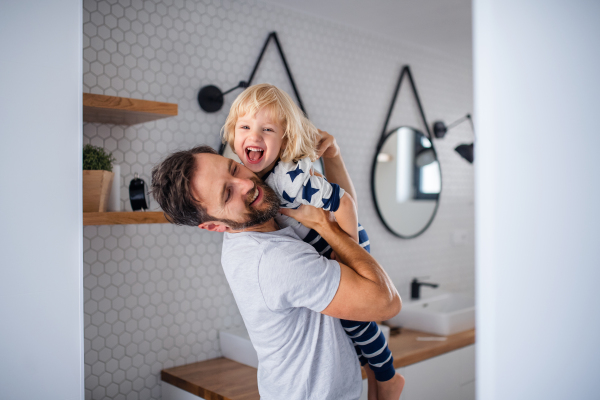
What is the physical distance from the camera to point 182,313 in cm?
197

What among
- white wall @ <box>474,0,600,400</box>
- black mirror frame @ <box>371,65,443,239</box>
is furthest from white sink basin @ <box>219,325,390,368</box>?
white wall @ <box>474,0,600,400</box>

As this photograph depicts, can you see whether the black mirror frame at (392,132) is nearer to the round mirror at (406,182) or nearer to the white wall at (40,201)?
the round mirror at (406,182)

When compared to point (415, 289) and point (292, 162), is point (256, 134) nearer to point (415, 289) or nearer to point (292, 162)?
point (292, 162)

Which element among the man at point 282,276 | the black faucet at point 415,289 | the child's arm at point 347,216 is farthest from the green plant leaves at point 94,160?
the black faucet at point 415,289

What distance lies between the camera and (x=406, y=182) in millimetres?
2887

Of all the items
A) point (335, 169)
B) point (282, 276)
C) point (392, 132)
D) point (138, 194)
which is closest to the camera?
point (282, 276)

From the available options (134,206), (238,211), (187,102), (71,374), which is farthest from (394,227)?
(71,374)

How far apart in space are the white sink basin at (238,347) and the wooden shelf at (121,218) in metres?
0.71

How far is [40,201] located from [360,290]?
82cm

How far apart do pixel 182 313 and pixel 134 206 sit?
0.61 meters

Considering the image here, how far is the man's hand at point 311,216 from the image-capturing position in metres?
1.20

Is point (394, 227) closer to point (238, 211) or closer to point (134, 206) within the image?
point (134, 206)

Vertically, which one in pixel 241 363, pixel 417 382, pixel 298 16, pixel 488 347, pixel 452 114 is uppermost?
pixel 298 16

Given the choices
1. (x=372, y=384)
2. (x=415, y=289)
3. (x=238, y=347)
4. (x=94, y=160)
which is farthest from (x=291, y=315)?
(x=415, y=289)
